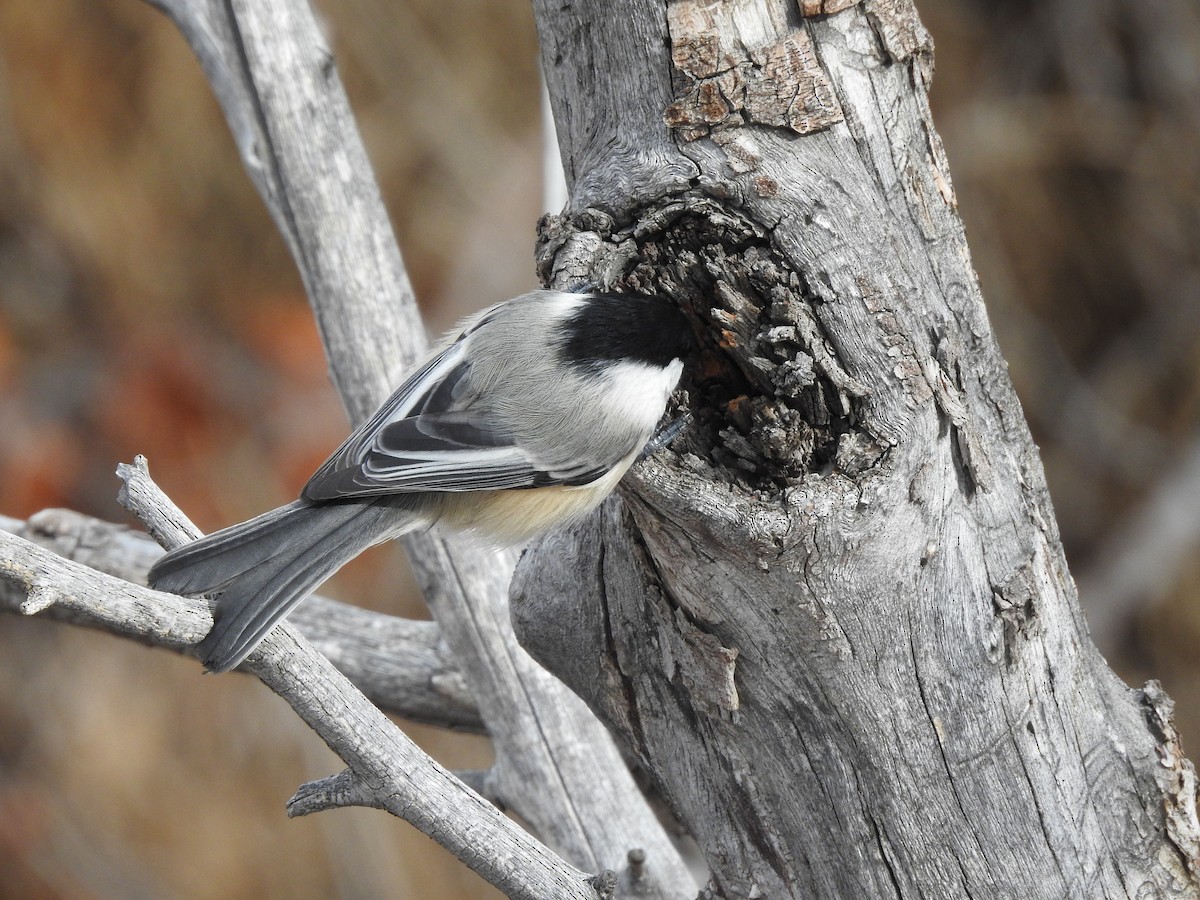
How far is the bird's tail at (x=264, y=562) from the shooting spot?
96cm

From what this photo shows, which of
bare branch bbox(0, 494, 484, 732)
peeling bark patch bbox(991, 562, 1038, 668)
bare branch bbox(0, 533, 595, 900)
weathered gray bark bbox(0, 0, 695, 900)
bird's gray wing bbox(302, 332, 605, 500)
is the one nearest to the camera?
bare branch bbox(0, 533, 595, 900)

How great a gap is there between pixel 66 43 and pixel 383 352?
88.0 inches

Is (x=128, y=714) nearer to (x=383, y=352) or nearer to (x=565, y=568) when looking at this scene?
(x=383, y=352)

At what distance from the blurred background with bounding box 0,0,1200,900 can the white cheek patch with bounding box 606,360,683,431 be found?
227 cm

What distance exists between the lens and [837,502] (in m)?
0.99

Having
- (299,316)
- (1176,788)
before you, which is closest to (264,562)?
(1176,788)

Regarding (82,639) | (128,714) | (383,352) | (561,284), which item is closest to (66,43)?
(82,639)

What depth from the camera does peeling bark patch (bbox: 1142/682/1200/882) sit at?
3.89 ft

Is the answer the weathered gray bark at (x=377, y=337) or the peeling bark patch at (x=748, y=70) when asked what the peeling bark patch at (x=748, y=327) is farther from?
the weathered gray bark at (x=377, y=337)

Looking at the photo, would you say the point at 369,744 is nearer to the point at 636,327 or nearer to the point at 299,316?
the point at 636,327

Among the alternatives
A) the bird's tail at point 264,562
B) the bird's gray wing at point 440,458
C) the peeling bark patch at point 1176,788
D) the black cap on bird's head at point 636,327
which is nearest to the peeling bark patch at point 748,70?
the black cap on bird's head at point 636,327

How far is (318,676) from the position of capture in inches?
37.3

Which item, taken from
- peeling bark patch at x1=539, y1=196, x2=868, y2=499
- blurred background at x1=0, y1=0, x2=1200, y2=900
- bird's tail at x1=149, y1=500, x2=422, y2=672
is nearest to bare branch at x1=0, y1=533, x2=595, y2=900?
bird's tail at x1=149, y1=500, x2=422, y2=672

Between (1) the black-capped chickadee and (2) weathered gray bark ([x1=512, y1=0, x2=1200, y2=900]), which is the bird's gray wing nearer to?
(1) the black-capped chickadee
